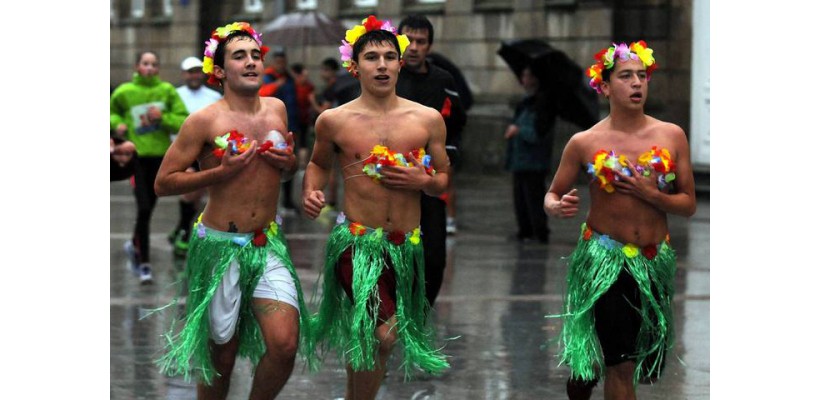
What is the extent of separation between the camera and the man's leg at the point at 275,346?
22.8 ft

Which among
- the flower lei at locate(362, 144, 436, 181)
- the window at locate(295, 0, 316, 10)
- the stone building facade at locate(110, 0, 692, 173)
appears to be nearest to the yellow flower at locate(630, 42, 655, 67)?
the flower lei at locate(362, 144, 436, 181)

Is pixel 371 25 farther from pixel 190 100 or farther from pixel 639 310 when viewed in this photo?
pixel 190 100

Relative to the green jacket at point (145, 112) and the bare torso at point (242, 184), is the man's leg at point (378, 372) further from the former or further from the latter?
the green jacket at point (145, 112)

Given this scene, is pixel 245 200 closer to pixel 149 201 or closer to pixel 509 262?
pixel 149 201

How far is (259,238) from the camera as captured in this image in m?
7.16

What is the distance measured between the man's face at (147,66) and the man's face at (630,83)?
264 inches

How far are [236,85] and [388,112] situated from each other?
709 millimetres

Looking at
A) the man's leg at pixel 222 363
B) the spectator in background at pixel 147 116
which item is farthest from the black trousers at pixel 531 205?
the man's leg at pixel 222 363

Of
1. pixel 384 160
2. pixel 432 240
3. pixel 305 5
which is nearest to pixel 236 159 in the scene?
pixel 384 160

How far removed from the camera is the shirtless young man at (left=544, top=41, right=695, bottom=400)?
704cm

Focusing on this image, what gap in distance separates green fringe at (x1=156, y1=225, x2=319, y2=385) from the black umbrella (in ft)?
30.5

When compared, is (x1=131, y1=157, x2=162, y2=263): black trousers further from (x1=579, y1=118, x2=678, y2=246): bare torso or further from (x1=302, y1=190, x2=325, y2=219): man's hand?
(x1=579, y1=118, x2=678, y2=246): bare torso

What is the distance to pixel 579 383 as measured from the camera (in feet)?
23.9

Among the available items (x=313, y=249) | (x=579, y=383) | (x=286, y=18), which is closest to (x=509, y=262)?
(x=313, y=249)
